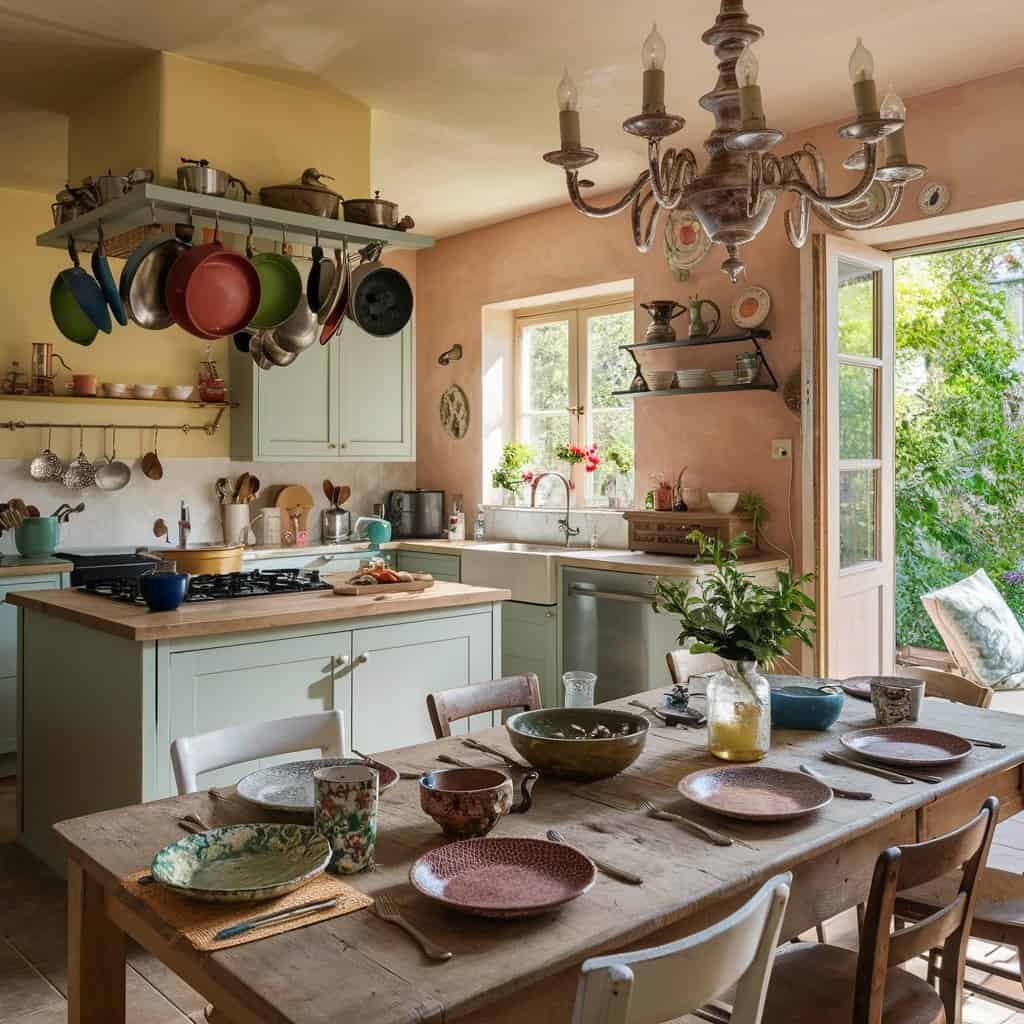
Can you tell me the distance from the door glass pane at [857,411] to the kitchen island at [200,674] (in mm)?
1764

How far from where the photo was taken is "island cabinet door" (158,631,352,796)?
2916 mm

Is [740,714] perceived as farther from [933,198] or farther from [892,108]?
[933,198]

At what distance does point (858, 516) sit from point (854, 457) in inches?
10.8

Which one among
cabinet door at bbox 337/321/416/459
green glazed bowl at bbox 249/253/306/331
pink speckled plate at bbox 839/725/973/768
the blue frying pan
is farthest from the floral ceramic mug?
cabinet door at bbox 337/321/416/459

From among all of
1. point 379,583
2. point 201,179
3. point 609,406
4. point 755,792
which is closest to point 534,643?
point 379,583

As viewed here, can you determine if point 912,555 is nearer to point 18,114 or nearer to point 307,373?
point 307,373

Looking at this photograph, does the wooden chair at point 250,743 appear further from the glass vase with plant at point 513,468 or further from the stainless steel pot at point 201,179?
the glass vase with plant at point 513,468

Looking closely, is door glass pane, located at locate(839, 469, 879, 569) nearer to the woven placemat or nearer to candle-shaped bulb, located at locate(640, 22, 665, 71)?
candle-shaped bulb, located at locate(640, 22, 665, 71)

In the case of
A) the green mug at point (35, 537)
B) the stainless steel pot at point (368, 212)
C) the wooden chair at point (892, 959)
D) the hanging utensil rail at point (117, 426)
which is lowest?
the wooden chair at point (892, 959)

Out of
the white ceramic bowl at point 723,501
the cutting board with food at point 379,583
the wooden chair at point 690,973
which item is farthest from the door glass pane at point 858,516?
the wooden chair at point 690,973

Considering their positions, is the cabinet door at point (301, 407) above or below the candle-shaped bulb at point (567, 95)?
below

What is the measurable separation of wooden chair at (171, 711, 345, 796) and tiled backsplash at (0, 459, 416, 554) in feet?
11.7

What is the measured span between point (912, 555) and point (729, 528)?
281cm

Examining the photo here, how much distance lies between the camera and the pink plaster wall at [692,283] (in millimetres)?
3893
